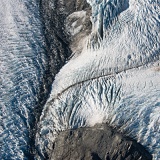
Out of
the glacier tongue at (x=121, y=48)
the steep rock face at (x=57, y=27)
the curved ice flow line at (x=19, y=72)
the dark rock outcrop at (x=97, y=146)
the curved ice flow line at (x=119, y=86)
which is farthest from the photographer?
the steep rock face at (x=57, y=27)

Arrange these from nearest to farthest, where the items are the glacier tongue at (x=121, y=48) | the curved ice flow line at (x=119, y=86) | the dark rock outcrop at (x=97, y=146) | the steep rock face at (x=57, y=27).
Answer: the dark rock outcrop at (x=97, y=146)
the curved ice flow line at (x=119, y=86)
the glacier tongue at (x=121, y=48)
the steep rock face at (x=57, y=27)

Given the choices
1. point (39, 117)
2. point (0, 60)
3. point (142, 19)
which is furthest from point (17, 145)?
point (142, 19)

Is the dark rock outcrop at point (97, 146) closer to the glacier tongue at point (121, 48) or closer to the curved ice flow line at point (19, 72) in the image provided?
the curved ice flow line at point (19, 72)

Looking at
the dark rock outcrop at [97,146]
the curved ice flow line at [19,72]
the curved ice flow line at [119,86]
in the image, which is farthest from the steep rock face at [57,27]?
the dark rock outcrop at [97,146]

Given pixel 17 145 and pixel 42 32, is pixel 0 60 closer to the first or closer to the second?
pixel 42 32

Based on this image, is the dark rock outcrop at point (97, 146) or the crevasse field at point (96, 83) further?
the crevasse field at point (96, 83)

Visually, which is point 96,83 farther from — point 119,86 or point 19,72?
point 19,72

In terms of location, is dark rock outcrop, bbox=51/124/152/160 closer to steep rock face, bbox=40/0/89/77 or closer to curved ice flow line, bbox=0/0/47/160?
curved ice flow line, bbox=0/0/47/160

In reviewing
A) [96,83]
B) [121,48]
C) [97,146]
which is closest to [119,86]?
[96,83]
